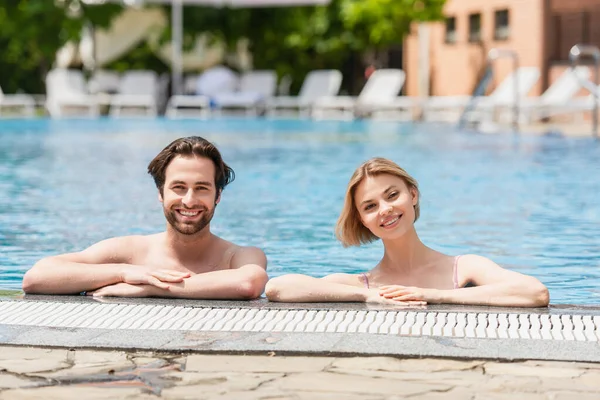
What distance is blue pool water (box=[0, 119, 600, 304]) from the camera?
7.08 meters

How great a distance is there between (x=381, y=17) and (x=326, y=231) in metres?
18.3

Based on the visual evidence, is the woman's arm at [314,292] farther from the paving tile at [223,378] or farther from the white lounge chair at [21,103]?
the white lounge chair at [21,103]

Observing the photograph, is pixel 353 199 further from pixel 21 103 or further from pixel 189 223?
pixel 21 103

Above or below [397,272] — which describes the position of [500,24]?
above

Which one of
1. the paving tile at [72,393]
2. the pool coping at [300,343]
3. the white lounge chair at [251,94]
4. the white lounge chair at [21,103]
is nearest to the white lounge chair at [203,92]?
the white lounge chair at [251,94]

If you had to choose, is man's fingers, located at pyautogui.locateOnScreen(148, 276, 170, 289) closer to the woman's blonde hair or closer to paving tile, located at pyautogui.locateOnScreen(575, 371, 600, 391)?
the woman's blonde hair

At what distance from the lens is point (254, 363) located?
340cm

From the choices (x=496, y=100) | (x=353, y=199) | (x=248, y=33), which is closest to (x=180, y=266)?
(x=353, y=199)

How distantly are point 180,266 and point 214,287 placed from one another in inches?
16.0

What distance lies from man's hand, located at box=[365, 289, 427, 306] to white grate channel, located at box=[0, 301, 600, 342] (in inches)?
9.4

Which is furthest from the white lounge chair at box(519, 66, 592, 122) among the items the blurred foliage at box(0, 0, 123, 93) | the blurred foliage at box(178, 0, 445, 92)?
the blurred foliage at box(0, 0, 123, 93)

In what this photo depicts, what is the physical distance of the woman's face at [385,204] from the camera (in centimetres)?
454

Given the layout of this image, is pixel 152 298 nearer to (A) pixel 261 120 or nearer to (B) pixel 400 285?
(B) pixel 400 285

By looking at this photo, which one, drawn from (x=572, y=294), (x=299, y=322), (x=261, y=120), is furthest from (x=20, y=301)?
(x=261, y=120)
